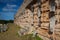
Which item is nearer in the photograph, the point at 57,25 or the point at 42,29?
the point at 57,25

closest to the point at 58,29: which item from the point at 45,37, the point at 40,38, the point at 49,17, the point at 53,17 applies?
the point at 53,17

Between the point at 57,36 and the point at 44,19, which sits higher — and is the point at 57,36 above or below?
below

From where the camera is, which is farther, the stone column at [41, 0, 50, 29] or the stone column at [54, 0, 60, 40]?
the stone column at [41, 0, 50, 29]

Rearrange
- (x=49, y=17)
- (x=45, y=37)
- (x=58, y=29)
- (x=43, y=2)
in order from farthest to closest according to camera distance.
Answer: (x=43, y=2), (x=45, y=37), (x=49, y=17), (x=58, y=29)

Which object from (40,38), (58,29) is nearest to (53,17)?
(58,29)

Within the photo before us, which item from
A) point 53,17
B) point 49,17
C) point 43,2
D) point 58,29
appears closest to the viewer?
point 58,29

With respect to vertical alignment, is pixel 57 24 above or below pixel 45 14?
below

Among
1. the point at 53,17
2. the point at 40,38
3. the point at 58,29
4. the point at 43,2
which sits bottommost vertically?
the point at 40,38

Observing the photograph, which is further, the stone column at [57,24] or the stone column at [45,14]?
the stone column at [45,14]

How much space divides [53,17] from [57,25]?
0.84 m

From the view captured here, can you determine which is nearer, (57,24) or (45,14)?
(57,24)

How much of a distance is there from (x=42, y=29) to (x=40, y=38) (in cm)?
56

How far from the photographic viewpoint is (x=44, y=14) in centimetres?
880

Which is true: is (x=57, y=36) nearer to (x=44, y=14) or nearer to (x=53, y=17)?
(x=53, y=17)
